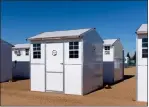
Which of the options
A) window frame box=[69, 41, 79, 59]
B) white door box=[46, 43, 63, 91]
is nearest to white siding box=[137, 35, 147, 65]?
window frame box=[69, 41, 79, 59]

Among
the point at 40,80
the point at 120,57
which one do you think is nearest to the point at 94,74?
the point at 40,80

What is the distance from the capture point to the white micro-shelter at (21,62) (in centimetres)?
2711

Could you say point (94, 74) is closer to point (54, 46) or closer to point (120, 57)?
point (54, 46)

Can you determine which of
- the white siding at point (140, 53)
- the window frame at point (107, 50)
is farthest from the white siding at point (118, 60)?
the white siding at point (140, 53)

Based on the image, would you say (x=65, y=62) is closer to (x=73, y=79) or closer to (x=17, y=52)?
(x=73, y=79)

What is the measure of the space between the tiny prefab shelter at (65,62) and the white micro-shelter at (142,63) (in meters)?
3.80

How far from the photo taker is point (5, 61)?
22406mm

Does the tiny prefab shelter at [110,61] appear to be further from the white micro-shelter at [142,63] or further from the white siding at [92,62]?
the white micro-shelter at [142,63]

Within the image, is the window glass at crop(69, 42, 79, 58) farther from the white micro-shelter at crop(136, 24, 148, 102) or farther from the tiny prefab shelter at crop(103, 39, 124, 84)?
the tiny prefab shelter at crop(103, 39, 124, 84)

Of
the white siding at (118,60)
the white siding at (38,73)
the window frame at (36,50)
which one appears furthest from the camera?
the white siding at (118,60)

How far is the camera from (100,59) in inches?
710

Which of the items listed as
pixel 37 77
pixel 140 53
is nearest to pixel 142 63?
pixel 140 53

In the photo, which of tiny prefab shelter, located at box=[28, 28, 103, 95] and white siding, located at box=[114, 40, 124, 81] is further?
white siding, located at box=[114, 40, 124, 81]

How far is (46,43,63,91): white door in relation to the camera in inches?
582
